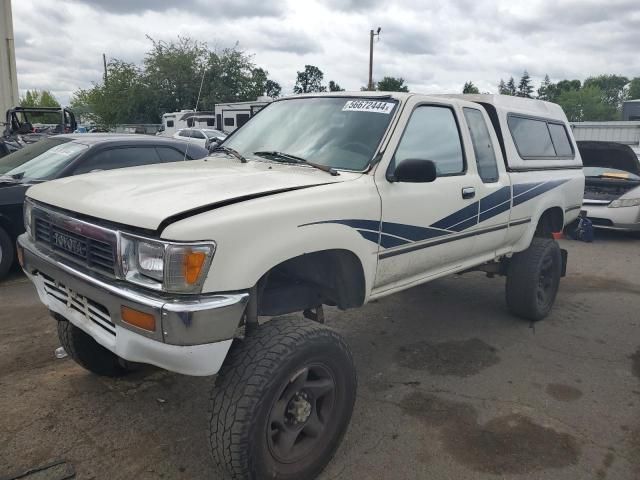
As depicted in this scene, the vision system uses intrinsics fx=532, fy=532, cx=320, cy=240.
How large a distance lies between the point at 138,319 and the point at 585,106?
84.1 meters

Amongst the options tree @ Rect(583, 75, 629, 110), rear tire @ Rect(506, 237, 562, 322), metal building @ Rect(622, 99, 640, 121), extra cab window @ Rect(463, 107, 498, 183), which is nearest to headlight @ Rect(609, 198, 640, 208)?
rear tire @ Rect(506, 237, 562, 322)

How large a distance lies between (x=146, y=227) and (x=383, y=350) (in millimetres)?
2560

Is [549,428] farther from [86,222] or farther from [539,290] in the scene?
[86,222]

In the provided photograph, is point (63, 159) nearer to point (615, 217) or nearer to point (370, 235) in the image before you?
point (370, 235)

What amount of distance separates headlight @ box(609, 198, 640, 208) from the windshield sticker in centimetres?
676

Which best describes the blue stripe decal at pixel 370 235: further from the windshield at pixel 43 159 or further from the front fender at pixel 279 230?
the windshield at pixel 43 159

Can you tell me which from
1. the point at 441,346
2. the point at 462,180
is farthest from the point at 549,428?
the point at 462,180

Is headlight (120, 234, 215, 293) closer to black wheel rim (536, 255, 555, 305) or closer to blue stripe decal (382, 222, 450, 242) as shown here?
blue stripe decal (382, 222, 450, 242)

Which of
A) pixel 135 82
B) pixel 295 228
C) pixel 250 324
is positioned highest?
pixel 135 82

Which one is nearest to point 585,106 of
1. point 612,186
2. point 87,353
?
point 612,186

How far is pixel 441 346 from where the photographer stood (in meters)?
4.32

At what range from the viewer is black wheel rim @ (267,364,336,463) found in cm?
244

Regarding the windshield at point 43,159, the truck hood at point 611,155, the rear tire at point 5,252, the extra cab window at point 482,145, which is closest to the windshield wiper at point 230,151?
the extra cab window at point 482,145

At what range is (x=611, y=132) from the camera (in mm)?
12086
